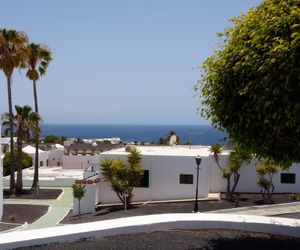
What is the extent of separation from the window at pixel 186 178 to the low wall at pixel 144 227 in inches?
699

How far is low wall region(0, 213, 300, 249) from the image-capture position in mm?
7414

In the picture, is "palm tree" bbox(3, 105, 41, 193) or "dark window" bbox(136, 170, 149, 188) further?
"palm tree" bbox(3, 105, 41, 193)

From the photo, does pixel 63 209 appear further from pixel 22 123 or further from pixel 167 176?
pixel 22 123

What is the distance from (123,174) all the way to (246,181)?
27.1 ft

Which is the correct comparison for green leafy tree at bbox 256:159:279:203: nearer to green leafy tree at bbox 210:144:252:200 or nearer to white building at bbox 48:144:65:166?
green leafy tree at bbox 210:144:252:200

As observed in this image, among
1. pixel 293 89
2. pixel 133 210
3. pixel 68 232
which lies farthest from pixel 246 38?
pixel 133 210

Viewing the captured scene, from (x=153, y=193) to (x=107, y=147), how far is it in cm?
3394

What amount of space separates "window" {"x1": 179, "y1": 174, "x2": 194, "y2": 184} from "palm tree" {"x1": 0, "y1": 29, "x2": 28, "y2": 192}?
1396 centimetres

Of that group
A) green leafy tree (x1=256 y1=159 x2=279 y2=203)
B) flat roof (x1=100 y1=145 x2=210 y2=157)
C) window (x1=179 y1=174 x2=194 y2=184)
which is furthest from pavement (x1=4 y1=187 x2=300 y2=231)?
window (x1=179 y1=174 x2=194 y2=184)

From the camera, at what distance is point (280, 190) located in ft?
88.2

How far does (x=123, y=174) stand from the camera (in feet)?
85.1

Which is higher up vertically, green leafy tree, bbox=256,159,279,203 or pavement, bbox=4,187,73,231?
green leafy tree, bbox=256,159,279,203

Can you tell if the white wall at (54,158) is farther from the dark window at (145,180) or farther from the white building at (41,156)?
the dark window at (145,180)

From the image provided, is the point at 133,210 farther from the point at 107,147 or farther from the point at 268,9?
the point at 107,147
